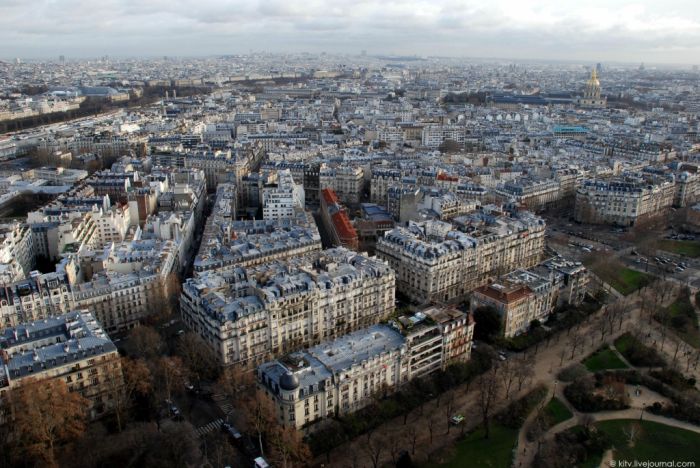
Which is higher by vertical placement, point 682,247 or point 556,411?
point 682,247

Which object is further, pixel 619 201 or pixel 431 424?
pixel 619 201

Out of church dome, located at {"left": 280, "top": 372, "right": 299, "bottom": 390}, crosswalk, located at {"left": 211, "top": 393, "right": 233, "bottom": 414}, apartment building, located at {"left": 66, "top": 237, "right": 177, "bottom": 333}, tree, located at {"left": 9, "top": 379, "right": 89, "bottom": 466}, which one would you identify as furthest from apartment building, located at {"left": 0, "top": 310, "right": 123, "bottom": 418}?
church dome, located at {"left": 280, "top": 372, "right": 299, "bottom": 390}

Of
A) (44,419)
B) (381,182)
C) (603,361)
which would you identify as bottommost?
(603,361)

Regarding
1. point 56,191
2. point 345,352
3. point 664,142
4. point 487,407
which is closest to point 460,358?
point 487,407

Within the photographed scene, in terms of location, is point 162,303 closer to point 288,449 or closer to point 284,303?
point 284,303

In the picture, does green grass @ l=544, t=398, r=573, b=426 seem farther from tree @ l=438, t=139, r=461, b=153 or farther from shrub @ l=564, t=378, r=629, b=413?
tree @ l=438, t=139, r=461, b=153

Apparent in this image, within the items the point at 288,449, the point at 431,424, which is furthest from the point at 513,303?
the point at 288,449

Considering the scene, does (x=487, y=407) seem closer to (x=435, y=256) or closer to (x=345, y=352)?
(x=345, y=352)

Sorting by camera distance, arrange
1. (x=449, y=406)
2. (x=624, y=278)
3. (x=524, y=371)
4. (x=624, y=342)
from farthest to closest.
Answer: (x=624, y=278) → (x=624, y=342) → (x=524, y=371) → (x=449, y=406)
